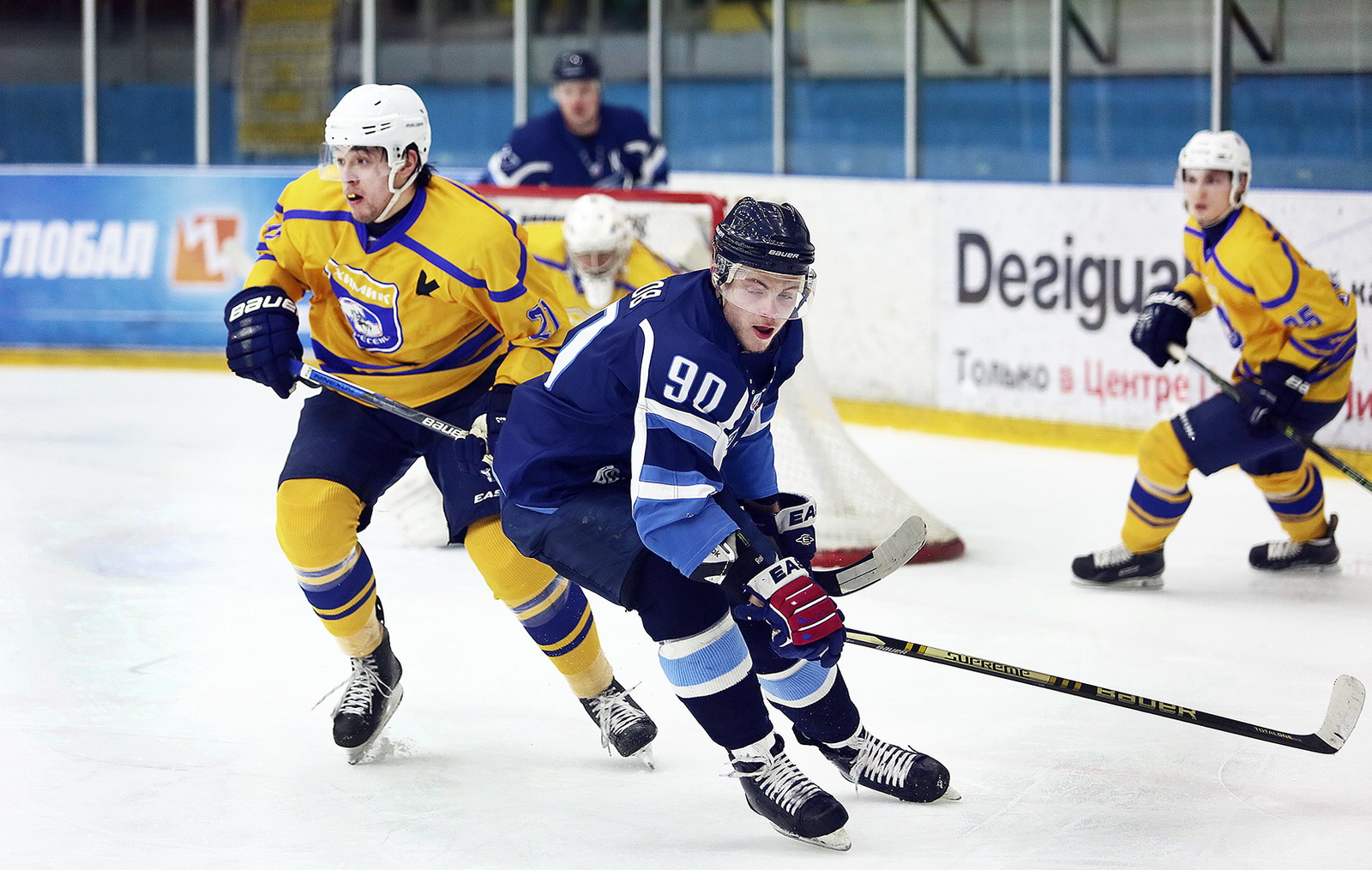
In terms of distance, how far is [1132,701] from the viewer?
8.64 ft

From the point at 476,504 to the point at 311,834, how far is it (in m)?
0.60

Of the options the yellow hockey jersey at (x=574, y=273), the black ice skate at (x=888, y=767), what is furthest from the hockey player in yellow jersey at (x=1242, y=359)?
the black ice skate at (x=888, y=767)

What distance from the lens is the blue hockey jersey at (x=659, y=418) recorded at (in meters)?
2.31

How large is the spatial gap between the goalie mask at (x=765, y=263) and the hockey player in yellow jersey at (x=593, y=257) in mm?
1915

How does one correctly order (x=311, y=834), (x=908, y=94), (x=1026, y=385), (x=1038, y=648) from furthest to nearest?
(x=908, y=94) < (x=1026, y=385) < (x=1038, y=648) < (x=311, y=834)

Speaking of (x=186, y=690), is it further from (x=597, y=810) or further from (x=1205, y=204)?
(x=1205, y=204)

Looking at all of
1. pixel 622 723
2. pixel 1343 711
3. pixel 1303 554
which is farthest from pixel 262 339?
pixel 1303 554

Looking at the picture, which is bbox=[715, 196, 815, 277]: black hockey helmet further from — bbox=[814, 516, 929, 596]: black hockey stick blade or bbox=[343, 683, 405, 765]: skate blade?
bbox=[343, 683, 405, 765]: skate blade

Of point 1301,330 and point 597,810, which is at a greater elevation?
point 1301,330

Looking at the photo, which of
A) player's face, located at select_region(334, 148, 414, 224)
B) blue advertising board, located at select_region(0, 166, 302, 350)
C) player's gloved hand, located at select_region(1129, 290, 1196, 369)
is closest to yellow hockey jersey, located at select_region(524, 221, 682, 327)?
player's gloved hand, located at select_region(1129, 290, 1196, 369)

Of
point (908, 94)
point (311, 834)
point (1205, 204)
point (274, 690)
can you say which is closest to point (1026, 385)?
point (908, 94)

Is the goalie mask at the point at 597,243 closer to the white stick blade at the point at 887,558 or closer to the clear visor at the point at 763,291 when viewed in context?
the white stick blade at the point at 887,558

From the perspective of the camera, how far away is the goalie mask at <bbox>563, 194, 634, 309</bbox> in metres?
4.27

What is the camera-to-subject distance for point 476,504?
2.90 m
